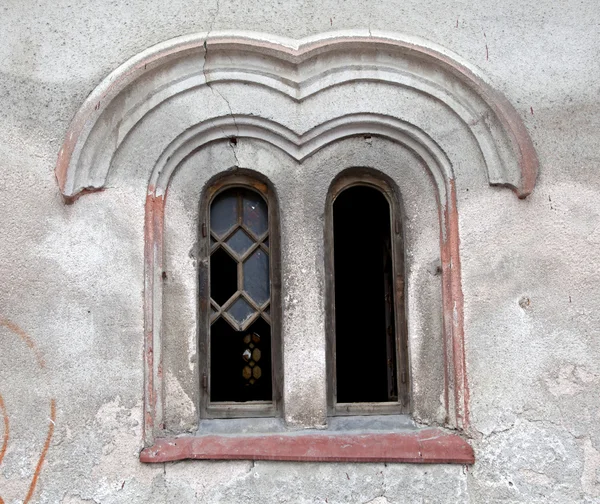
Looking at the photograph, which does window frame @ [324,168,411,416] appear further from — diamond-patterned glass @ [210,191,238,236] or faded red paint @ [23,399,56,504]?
faded red paint @ [23,399,56,504]

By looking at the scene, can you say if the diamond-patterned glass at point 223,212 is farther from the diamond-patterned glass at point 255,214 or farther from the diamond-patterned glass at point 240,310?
the diamond-patterned glass at point 240,310

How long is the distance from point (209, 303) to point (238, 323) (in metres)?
0.21

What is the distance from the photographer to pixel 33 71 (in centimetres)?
405

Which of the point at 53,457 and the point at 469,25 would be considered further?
the point at 469,25

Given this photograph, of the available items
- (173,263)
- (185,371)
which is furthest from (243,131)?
(185,371)

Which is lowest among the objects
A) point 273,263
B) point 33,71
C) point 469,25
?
point 273,263

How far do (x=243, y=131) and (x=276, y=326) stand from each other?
1.16 meters

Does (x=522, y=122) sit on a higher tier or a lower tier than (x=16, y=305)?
higher

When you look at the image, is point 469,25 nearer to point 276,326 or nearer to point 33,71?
point 276,326

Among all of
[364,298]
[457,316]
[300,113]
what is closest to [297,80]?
[300,113]

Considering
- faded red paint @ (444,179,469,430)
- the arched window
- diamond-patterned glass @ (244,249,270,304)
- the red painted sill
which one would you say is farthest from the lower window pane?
faded red paint @ (444,179,469,430)

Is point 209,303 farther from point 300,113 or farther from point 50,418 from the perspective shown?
point 300,113

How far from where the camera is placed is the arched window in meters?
4.21

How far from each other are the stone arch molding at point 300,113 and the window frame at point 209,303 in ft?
0.84
